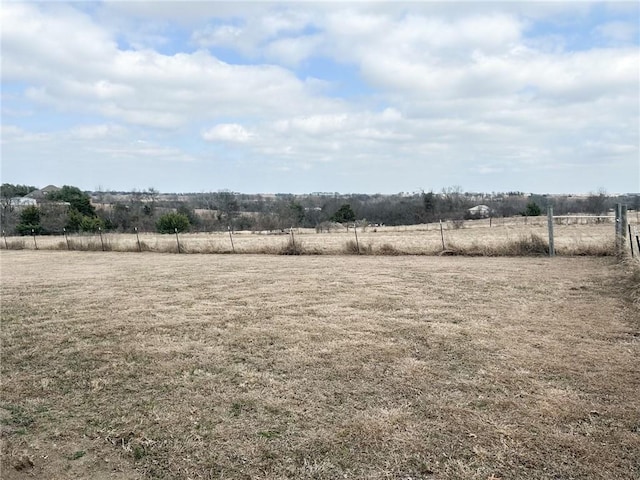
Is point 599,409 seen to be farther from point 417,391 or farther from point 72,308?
point 72,308

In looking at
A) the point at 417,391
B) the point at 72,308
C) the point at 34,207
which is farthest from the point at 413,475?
the point at 34,207

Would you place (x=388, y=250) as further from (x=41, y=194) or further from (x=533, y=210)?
(x=41, y=194)

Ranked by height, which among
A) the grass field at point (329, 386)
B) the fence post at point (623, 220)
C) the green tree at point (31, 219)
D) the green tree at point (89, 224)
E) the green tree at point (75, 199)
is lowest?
the grass field at point (329, 386)

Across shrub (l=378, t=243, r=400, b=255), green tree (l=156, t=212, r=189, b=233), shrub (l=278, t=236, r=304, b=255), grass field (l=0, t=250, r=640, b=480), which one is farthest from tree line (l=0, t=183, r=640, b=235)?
grass field (l=0, t=250, r=640, b=480)

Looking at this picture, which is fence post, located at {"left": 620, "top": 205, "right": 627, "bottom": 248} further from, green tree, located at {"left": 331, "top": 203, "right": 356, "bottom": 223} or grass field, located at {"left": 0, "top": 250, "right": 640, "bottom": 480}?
green tree, located at {"left": 331, "top": 203, "right": 356, "bottom": 223}

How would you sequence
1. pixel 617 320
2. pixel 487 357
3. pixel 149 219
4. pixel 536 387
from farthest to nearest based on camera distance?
pixel 149 219 < pixel 617 320 < pixel 487 357 < pixel 536 387

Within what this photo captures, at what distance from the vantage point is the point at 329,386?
3814 millimetres

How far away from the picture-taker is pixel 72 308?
750 centimetres

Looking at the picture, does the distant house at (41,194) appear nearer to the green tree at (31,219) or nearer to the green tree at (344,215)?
the green tree at (31,219)

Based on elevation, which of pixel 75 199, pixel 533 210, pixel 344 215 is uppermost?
pixel 75 199

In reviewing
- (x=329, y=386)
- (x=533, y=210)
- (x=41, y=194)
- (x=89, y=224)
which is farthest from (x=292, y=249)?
(x=41, y=194)

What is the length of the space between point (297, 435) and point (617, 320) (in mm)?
4658

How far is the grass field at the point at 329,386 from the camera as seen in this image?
2727mm

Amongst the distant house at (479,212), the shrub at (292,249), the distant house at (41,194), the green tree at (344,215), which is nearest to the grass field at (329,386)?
the shrub at (292,249)
